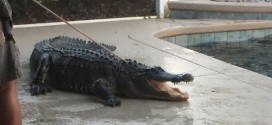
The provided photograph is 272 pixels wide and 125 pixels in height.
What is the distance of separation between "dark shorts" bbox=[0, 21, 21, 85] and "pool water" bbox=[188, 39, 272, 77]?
3404 millimetres

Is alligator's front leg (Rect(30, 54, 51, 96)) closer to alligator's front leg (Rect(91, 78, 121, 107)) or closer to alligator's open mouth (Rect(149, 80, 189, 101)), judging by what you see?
alligator's front leg (Rect(91, 78, 121, 107))

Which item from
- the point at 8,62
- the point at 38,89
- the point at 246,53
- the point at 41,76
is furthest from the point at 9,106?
the point at 246,53

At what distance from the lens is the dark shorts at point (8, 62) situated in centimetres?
188

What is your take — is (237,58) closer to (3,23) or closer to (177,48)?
(177,48)

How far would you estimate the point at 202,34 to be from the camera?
7164mm

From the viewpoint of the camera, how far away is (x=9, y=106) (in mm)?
1967

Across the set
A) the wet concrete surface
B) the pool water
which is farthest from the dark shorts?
the pool water

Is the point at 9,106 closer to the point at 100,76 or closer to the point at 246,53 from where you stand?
the point at 100,76

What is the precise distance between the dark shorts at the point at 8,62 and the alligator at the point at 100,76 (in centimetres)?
160

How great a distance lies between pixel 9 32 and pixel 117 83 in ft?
5.96

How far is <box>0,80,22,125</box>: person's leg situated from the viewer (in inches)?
76.0

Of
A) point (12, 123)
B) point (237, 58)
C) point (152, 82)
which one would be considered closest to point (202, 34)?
point (237, 58)

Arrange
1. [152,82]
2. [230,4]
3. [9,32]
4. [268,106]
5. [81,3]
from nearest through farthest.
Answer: [9,32]
[268,106]
[152,82]
[230,4]
[81,3]

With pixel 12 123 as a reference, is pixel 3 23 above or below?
above
